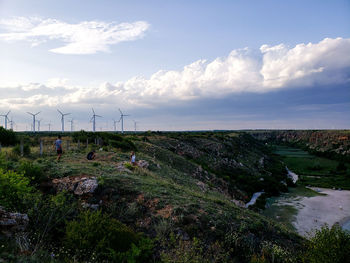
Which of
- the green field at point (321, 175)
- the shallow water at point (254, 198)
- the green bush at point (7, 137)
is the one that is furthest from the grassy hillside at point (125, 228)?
the green field at point (321, 175)

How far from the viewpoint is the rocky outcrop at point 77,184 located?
1322 centimetres

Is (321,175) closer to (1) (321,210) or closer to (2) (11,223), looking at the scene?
(1) (321,210)

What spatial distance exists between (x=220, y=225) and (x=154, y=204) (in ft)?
12.0

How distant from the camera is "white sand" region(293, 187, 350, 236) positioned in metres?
31.7

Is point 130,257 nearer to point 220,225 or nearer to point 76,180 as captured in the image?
point 220,225

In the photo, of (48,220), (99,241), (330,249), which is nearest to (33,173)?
(48,220)

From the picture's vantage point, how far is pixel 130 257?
724 cm

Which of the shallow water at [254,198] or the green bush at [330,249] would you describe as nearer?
the green bush at [330,249]

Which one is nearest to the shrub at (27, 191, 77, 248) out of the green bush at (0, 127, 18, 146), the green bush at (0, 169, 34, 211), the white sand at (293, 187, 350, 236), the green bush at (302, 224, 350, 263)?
the green bush at (0, 169, 34, 211)

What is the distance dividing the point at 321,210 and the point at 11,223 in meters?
44.6

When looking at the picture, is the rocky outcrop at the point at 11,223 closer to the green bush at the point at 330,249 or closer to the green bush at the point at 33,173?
the green bush at the point at 33,173

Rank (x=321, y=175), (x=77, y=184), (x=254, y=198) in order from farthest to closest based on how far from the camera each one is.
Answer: (x=321, y=175) < (x=254, y=198) < (x=77, y=184)

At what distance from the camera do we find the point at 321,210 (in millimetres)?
38938

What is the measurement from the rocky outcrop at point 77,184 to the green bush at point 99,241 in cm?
525
